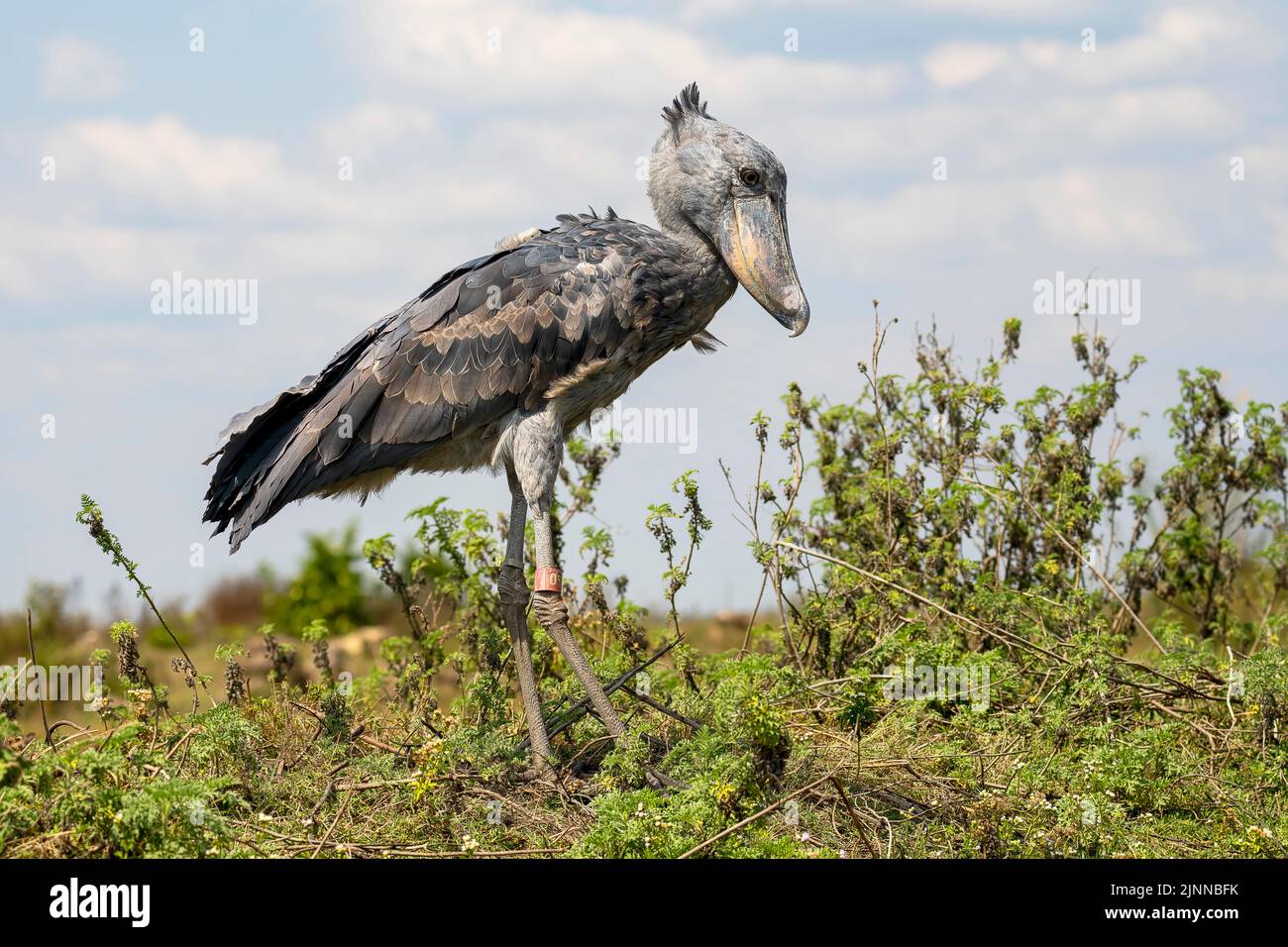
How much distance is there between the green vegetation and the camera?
15.6ft

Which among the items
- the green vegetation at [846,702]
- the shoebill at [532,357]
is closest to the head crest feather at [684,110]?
the shoebill at [532,357]

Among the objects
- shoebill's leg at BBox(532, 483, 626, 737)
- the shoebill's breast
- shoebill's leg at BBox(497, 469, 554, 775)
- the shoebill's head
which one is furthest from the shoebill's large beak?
shoebill's leg at BBox(497, 469, 554, 775)

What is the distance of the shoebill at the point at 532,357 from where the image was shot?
5.81m

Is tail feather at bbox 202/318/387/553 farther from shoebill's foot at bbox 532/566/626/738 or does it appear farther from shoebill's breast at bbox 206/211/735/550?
shoebill's foot at bbox 532/566/626/738

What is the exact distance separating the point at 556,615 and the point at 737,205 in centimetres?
187

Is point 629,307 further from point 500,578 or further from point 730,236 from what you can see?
point 500,578

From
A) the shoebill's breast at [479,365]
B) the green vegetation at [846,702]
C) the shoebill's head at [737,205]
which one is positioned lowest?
the green vegetation at [846,702]

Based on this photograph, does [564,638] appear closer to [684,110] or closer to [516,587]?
[516,587]

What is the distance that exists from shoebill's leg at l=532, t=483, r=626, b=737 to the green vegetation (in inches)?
9.0

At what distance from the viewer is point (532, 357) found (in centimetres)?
582

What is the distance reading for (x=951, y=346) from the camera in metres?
8.00

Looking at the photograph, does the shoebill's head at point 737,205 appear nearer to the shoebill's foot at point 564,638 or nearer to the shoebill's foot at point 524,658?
the shoebill's foot at point 564,638

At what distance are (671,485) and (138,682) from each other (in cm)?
249

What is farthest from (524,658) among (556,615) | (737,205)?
(737,205)
